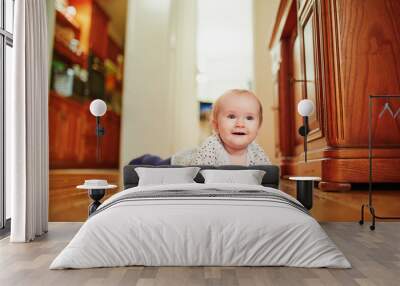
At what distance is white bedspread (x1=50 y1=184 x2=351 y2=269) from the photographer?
202 centimetres

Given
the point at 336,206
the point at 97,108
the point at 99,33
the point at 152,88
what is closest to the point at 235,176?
the point at 336,206

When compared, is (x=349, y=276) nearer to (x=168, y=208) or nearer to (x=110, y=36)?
(x=168, y=208)

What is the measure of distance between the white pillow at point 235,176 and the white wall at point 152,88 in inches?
63.7

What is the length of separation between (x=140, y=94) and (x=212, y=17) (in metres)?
1.41

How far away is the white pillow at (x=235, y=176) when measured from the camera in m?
3.18

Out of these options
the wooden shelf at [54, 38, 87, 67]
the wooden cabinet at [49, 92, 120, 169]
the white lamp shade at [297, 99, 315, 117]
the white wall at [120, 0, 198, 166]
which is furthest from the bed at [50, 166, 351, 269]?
the wooden shelf at [54, 38, 87, 67]

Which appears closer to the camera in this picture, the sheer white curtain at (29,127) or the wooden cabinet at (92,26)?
the sheer white curtain at (29,127)

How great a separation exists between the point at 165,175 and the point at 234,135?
2.58 ft

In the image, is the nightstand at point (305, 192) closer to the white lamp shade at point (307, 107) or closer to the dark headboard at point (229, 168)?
the dark headboard at point (229, 168)

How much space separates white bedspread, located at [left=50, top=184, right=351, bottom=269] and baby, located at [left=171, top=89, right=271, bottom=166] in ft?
5.25

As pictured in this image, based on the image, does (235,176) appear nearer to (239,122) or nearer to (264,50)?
(239,122)

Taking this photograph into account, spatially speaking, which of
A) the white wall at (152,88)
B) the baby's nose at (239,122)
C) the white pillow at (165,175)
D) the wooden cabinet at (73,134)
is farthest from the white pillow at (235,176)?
the wooden cabinet at (73,134)

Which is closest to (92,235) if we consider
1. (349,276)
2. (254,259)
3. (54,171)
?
(254,259)

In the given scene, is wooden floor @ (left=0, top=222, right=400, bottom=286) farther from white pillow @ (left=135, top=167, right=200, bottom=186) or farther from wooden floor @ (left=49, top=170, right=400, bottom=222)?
white pillow @ (left=135, top=167, right=200, bottom=186)
